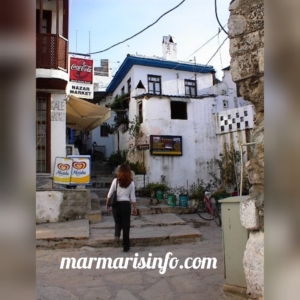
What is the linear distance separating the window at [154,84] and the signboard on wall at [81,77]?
8118 mm

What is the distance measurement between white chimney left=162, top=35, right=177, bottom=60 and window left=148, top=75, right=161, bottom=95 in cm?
168

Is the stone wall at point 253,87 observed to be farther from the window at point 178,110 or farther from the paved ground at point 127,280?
the window at point 178,110

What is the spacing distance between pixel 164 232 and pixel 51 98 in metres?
5.75

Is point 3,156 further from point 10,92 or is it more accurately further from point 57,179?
point 57,179

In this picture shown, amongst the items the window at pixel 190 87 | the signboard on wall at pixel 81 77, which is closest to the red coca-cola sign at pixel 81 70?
the signboard on wall at pixel 81 77

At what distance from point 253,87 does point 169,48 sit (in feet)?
61.2

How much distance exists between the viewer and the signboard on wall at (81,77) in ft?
38.4

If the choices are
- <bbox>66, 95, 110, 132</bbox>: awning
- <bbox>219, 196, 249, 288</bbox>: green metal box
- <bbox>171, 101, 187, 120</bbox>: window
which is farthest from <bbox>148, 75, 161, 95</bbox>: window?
<bbox>219, 196, 249, 288</bbox>: green metal box

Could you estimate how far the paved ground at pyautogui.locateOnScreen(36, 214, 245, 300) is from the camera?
401cm

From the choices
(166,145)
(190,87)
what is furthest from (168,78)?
(166,145)

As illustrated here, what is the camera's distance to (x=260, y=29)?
123 inches

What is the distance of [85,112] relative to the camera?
1198 cm

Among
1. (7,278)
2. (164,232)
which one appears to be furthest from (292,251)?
(164,232)

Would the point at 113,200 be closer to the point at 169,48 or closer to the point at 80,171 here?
the point at 80,171
